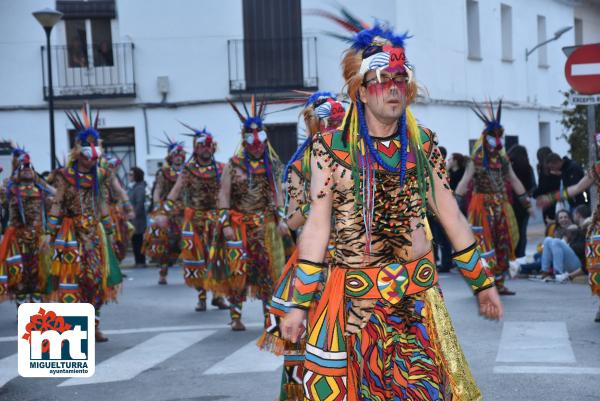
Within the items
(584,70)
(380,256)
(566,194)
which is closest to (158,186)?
(584,70)

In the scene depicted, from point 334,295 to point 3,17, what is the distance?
2196 centimetres

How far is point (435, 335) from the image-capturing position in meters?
4.80

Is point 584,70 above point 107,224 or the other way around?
above

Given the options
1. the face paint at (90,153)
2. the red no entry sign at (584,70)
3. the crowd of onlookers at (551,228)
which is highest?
the red no entry sign at (584,70)

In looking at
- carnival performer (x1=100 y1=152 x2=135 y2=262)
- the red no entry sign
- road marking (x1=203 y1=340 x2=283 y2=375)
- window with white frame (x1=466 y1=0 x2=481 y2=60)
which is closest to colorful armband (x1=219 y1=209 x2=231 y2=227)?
carnival performer (x1=100 y1=152 x2=135 y2=262)

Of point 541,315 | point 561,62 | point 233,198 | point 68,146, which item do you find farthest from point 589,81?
point 561,62

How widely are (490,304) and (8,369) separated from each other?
5.33 m

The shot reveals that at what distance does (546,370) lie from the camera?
8039 millimetres

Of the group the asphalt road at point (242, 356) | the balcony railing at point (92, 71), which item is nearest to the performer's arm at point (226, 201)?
the asphalt road at point (242, 356)

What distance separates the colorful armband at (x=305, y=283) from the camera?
15.6ft

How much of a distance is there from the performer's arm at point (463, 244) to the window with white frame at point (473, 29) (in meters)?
23.0

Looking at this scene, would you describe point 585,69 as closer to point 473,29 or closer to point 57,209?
Answer: point 57,209

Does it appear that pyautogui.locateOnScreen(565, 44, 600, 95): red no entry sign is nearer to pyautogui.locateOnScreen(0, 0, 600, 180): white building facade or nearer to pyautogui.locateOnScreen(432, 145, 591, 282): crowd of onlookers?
pyautogui.locateOnScreen(432, 145, 591, 282): crowd of onlookers

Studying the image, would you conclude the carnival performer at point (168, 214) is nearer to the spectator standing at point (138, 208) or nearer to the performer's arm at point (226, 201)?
the spectator standing at point (138, 208)
